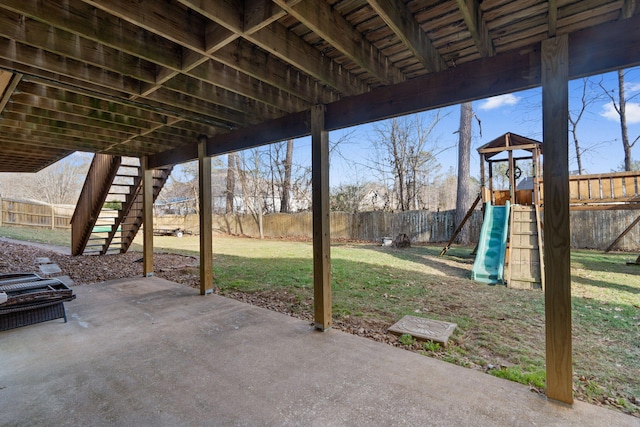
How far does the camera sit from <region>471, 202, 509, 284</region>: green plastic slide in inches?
222

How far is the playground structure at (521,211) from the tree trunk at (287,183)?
33.6ft

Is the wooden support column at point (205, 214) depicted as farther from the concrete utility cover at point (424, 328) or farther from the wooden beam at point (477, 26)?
the wooden beam at point (477, 26)

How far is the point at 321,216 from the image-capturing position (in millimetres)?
3209

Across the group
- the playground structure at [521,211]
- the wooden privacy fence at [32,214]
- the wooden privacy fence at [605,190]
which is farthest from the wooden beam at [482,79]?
the wooden privacy fence at [32,214]

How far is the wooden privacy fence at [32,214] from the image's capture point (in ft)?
51.5

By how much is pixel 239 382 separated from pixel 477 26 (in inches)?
114

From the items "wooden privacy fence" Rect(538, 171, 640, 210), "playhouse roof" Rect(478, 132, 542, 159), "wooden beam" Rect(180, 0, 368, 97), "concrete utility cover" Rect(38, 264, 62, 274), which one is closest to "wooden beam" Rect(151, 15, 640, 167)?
"wooden beam" Rect(180, 0, 368, 97)

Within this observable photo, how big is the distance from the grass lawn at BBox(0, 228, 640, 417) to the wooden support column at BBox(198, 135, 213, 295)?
45 cm

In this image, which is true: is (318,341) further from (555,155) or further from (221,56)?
(221,56)

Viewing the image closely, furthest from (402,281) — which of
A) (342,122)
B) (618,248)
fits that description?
(618,248)

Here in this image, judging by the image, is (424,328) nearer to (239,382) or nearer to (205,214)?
(239,382)

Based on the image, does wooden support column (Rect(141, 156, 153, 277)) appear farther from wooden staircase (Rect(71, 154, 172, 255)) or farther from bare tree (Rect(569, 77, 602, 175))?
bare tree (Rect(569, 77, 602, 175))

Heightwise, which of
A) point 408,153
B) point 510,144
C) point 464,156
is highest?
point 408,153

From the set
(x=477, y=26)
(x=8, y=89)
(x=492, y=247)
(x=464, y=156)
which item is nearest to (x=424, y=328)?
(x=477, y=26)
